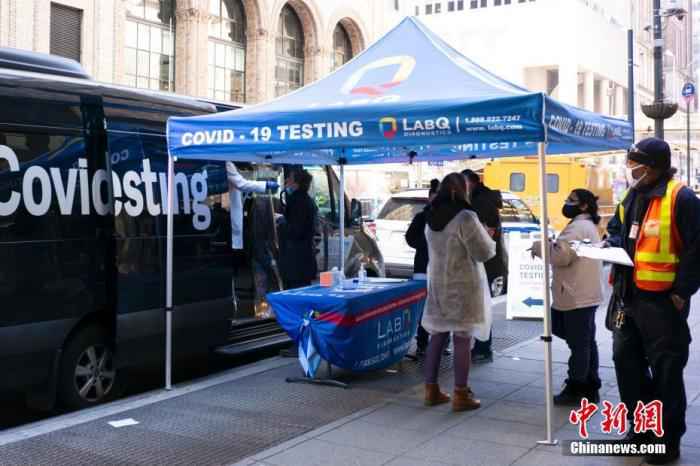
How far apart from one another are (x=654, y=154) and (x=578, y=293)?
1688 millimetres

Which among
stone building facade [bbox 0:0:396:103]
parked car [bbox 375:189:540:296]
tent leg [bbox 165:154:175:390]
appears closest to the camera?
tent leg [bbox 165:154:175:390]

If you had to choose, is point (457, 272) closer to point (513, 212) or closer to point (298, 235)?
point (298, 235)

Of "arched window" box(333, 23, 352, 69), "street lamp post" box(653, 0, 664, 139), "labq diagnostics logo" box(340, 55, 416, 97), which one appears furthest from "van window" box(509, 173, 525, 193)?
"arched window" box(333, 23, 352, 69)

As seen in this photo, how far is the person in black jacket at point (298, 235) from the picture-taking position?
8.31 m

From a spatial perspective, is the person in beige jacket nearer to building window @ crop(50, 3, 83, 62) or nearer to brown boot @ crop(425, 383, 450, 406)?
Result: brown boot @ crop(425, 383, 450, 406)

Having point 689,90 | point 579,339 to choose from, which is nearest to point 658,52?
point 579,339

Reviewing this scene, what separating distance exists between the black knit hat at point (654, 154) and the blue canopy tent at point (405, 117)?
0.69 meters

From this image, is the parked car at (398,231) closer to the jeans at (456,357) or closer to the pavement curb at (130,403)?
the pavement curb at (130,403)

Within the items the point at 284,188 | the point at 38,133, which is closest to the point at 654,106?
the point at 284,188

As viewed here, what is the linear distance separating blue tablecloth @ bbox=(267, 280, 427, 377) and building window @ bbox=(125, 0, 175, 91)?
2193 cm

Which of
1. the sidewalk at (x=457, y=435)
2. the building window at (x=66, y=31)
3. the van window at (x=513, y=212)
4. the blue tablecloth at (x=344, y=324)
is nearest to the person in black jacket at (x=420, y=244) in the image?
the blue tablecloth at (x=344, y=324)

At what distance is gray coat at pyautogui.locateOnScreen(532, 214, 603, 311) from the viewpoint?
630 cm

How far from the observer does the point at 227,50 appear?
33.1 meters

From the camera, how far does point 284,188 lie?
9180mm
